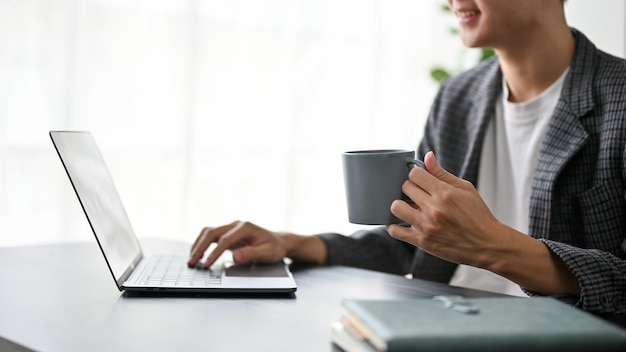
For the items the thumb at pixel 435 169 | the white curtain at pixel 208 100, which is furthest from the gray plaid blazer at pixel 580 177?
the white curtain at pixel 208 100

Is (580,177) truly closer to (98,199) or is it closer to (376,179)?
(376,179)

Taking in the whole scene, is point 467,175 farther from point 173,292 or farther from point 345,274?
point 173,292

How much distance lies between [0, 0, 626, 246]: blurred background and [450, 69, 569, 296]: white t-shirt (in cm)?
128

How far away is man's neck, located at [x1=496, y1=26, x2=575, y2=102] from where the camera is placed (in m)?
→ 1.53

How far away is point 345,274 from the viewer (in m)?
1.28

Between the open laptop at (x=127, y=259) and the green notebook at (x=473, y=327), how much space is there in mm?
364

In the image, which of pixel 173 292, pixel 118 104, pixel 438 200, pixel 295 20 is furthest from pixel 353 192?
pixel 295 20

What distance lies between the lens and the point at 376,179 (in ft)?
3.22

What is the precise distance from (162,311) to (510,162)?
0.91 metres

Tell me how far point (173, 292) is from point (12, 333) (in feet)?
0.84

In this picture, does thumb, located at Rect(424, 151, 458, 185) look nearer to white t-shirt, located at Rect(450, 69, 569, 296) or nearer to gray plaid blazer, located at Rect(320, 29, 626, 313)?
gray plaid blazer, located at Rect(320, 29, 626, 313)

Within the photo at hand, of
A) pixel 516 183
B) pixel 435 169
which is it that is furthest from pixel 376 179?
pixel 516 183

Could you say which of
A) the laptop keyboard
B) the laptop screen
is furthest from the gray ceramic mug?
the laptop screen

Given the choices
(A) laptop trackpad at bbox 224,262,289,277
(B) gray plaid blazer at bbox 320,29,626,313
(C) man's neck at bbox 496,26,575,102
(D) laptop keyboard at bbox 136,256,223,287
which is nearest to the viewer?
(D) laptop keyboard at bbox 136,256,223,287
